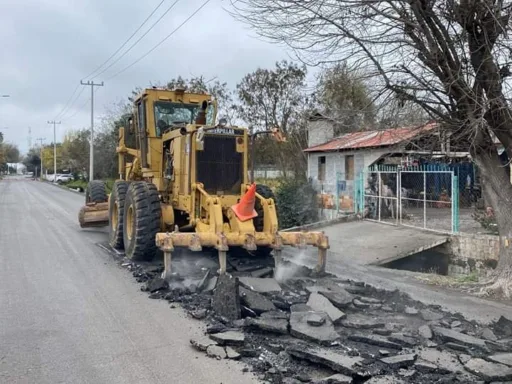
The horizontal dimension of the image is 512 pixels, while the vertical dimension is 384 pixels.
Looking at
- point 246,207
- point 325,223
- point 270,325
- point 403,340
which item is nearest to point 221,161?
point 246,207

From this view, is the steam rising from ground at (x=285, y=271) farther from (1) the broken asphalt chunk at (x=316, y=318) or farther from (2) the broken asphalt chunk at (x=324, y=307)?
(1) the broken asphalt chunk at (x=316, y=318)

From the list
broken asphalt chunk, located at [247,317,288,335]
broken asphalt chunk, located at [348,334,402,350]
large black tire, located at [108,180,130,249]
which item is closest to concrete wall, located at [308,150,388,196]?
large black tire, located at [108,180,130,249]

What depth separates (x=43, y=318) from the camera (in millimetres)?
6516

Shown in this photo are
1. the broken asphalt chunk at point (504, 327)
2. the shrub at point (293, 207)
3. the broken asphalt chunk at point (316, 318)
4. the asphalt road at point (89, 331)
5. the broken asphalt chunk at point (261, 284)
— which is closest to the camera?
the asphalt road at point (89, 331)

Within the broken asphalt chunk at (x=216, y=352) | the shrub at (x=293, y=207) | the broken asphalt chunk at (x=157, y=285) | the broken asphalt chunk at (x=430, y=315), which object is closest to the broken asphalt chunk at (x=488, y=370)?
the broken asphalt chunk at (x=430, y=315)

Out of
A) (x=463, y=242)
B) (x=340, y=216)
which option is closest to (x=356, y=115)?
(x=463, y=242)

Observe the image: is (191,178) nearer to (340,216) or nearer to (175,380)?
(175,380)

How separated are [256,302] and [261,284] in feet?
3.32

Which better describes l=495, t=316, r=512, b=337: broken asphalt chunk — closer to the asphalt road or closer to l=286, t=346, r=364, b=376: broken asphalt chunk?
l=286, t=346, r=364, b=376: broken asphalt chunk

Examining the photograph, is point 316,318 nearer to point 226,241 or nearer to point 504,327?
point 504,327

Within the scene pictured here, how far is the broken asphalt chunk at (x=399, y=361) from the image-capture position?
491 cm

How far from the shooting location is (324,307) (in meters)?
6.56

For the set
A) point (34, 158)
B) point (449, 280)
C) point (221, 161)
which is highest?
point (34, 158)

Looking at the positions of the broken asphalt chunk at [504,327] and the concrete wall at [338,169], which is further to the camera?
the concrete wall at [338,169]
